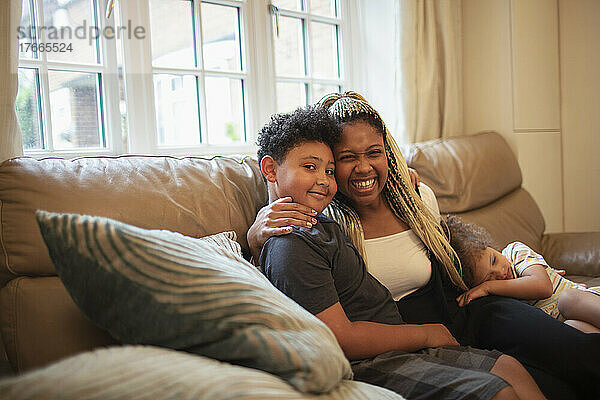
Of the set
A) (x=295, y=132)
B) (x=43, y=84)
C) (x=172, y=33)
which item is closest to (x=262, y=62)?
(x=172, y=33)

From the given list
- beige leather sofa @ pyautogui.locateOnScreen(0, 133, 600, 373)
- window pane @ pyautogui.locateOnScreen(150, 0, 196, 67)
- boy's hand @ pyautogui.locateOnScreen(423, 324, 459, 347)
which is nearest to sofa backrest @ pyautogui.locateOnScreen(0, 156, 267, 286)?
beige leather sofa @ pyautogui.locateOnScreen(0, 133, 600, 373)

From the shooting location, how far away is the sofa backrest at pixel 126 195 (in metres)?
1.24

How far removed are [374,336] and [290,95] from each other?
5.84 feet

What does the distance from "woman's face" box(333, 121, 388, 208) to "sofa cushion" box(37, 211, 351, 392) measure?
69 centimetres

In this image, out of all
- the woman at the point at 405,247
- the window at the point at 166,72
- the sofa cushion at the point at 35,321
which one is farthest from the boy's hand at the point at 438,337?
the window at the point at 166,72

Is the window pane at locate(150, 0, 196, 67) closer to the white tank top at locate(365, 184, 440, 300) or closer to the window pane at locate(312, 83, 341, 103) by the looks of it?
the window pane at locate(312, 83, 341, 103)

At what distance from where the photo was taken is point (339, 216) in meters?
1.57

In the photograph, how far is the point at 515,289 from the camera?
1.56 m

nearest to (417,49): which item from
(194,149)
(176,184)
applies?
(194,149)

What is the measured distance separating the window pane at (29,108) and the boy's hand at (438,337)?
1496 mm

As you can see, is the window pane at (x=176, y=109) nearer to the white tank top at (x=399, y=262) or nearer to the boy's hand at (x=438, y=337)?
the white tank top at (x=399, y=262)

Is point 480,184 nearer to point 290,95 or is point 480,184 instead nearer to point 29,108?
point 290,95

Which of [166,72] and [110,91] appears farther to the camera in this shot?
[166,72]

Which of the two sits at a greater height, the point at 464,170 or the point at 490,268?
the point at 464,170
